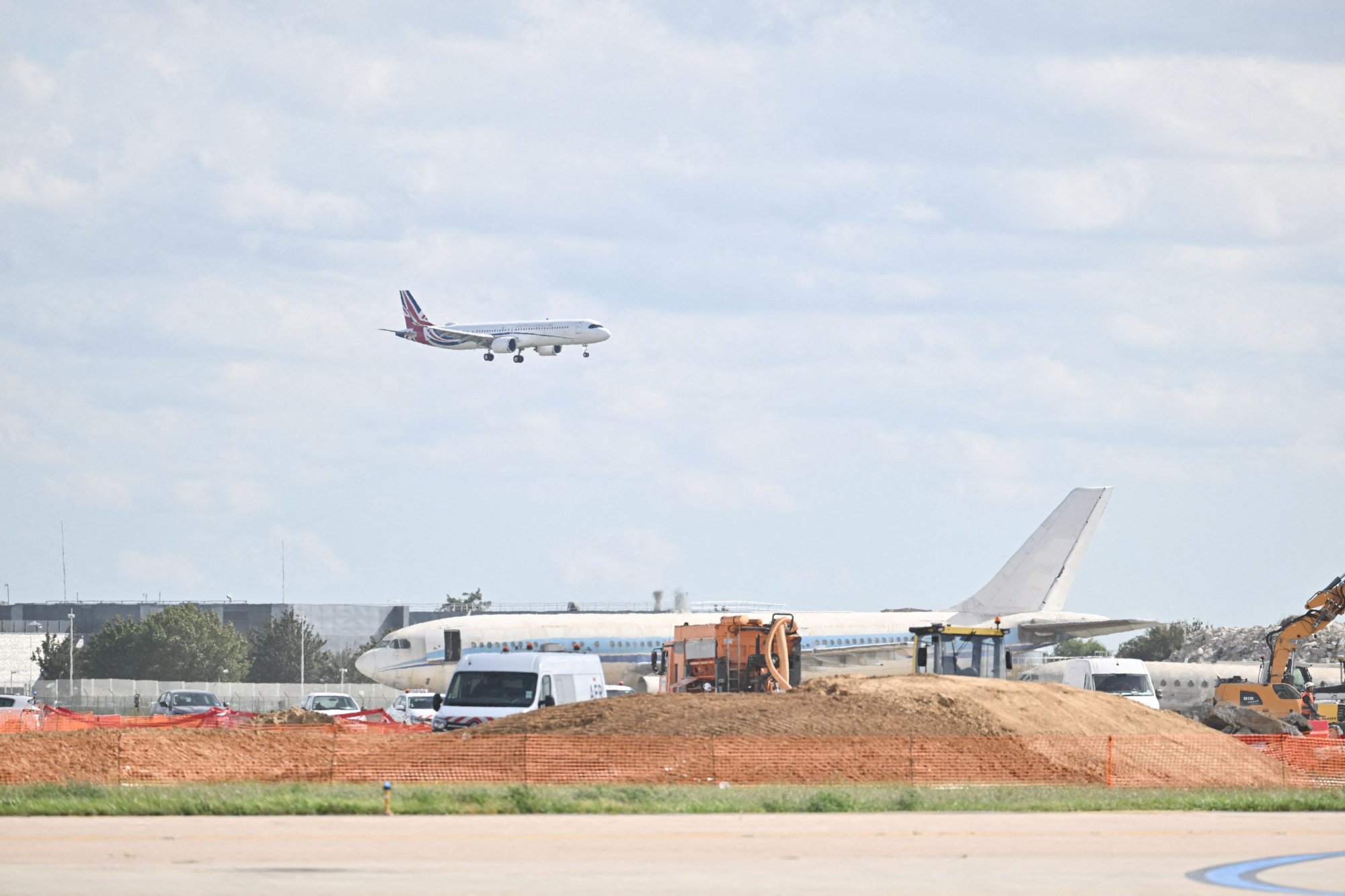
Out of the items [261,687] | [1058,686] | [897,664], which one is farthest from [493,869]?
[261,687]

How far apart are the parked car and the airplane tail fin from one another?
65.0 m

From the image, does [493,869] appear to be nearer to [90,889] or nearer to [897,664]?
[90,889]

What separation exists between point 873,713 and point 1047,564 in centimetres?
5259

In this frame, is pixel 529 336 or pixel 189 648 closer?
pixel 529 336

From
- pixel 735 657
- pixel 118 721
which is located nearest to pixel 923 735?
pixel 735 657

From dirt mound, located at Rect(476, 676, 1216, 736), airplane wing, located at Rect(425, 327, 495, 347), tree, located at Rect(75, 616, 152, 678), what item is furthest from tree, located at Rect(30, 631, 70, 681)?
dirt mound, located at Rect(476, 676, 1216, 736)

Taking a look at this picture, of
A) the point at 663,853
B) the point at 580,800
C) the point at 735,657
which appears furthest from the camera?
the point at 735,657

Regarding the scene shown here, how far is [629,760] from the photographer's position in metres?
29.3

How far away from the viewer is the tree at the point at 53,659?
147m

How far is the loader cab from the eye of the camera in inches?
1753

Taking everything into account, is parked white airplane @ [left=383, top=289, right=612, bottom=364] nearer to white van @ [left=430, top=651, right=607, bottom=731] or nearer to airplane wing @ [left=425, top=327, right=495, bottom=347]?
airplane wing @ [left=425, top=327, right=495, bottom=347]

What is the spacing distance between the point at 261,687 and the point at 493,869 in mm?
86795

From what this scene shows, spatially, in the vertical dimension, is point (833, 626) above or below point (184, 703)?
above

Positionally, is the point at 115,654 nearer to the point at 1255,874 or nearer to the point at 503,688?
the point at 503,688
